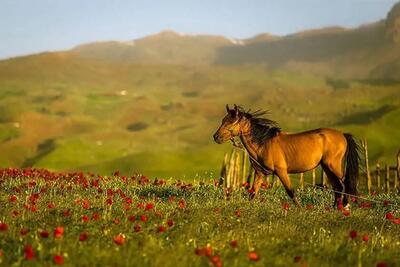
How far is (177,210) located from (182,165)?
207 ft

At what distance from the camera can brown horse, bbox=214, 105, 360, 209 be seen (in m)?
13.5

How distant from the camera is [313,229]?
980cm

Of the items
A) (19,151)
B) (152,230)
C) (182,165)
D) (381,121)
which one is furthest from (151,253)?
(19,151)

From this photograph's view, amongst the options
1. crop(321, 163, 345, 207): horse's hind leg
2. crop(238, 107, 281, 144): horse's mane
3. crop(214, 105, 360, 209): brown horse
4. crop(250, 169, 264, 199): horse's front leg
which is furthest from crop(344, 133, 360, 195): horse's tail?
crop(250, 169, 264, 199): horse's front leg

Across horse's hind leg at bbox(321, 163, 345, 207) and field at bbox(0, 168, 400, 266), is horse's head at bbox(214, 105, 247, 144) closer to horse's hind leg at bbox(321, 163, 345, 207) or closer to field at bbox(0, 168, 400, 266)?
field at bbox(0, 168, 400, 266)

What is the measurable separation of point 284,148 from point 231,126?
1562 millimetres

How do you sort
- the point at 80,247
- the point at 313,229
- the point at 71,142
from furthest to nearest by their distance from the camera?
the point at 71,142 < the point at 313,229 < the point at 80,247

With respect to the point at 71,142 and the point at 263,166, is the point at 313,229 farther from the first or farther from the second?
the point at 71,142

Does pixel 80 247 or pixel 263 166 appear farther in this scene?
pixel 263 166

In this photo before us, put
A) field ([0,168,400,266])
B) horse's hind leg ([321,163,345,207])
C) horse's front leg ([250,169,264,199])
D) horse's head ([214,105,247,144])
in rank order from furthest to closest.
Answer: horse's hind leg ([321,163,345,207]), horse's front leg ([250,169,264,199]), horse's head ([214,105,247,144]), field ([0,168,400,266])

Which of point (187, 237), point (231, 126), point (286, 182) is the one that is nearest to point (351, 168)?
point (286, 182)

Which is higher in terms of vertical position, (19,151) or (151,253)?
(151,253)

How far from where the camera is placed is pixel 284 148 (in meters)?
13.9

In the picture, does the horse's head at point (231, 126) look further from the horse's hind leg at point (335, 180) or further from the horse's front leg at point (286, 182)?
the horse's hind leg at point (335, 180)
